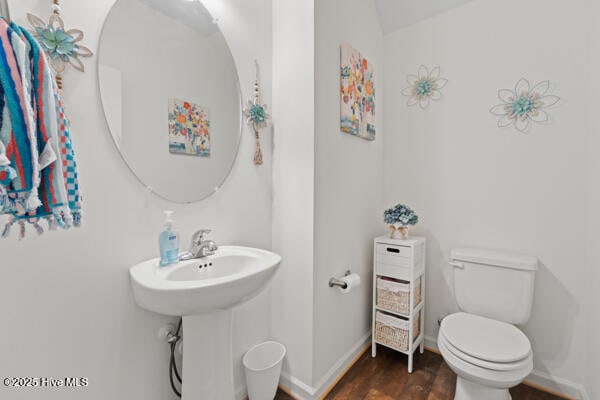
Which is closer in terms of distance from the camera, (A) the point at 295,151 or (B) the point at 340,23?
(A) the point at 295,151

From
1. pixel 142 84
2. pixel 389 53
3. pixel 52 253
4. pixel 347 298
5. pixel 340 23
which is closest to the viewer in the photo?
pixel 52 253

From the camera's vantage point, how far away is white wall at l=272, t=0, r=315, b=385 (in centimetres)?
139

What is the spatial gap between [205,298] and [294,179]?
2.65 feet

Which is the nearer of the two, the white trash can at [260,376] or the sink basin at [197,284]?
the sink basin at [197,284]

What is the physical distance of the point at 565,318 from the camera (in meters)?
1.47

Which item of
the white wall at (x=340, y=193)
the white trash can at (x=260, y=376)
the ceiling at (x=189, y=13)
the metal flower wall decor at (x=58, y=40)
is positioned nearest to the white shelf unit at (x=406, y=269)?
the white wall at (x=340, y=193)

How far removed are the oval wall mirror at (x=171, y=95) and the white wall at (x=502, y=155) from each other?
134cm

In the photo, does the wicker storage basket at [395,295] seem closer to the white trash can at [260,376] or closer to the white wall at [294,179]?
the white wall at [294,179]

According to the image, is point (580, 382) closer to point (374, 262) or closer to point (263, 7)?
point (374, 262)

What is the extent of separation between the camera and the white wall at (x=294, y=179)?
4.56 feet

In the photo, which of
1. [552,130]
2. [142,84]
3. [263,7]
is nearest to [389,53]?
[263,7]

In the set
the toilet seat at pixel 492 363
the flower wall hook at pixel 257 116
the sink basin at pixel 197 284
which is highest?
the flower wall hook at pixel 257 116

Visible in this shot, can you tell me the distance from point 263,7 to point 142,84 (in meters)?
0.90

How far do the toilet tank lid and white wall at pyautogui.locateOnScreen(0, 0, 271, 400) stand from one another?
151 centimetres
